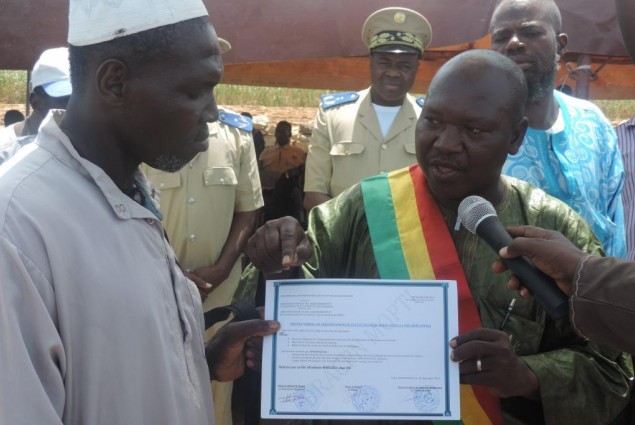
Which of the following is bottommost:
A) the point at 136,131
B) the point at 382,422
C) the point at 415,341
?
the point at 382,422

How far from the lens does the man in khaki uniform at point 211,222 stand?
4637 millimetres

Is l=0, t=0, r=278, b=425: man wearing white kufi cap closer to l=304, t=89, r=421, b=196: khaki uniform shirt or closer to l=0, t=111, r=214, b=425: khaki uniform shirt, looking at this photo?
l=0, t=111, r=214, b=425: khaki uniform shirt

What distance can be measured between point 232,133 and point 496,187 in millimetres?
2522

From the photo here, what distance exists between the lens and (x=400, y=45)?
4.94 m

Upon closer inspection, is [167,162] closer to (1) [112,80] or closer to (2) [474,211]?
(1) [112,80]

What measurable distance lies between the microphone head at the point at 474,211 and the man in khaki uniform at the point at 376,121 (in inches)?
92.9

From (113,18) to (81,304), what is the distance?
0.64 meters

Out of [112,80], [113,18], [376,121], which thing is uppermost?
[113,18]

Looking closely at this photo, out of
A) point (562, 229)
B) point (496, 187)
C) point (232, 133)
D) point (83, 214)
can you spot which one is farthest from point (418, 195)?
point (232, 133)

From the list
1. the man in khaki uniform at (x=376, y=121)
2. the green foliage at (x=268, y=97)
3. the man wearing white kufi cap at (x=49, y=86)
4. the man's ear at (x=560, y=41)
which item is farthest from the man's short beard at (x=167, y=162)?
the green foliage at (x=268, y=97)

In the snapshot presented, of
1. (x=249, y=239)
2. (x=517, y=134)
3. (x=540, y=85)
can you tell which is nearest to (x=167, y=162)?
(x=249, y=239)

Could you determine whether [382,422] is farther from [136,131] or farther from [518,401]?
[136,131]

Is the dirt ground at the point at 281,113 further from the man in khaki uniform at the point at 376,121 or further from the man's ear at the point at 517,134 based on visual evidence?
the man's ear at the point at 517,134

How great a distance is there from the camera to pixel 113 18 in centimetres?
180
